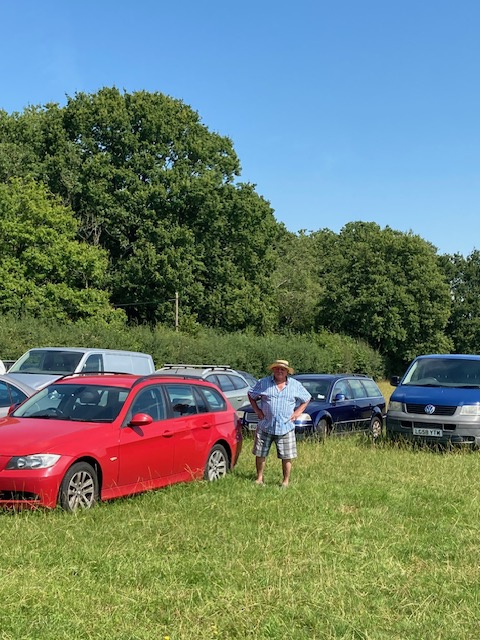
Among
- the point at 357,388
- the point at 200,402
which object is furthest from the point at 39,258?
the point at 200,402

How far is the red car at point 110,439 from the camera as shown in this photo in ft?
23.7

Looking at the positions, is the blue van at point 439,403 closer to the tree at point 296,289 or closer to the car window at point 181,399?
the car window at point 181,399

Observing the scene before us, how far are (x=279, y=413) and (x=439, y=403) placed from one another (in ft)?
15.8

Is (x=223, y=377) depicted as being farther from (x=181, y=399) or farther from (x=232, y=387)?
(x=181, y=399)

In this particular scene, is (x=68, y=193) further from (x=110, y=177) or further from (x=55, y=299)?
(x=55, y=299)

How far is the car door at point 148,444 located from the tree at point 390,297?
53.7 m

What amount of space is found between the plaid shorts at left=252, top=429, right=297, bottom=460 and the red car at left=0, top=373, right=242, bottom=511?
682 millimetres

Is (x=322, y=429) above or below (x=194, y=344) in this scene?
below

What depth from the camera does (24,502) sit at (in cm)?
712

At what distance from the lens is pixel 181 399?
9477 mm

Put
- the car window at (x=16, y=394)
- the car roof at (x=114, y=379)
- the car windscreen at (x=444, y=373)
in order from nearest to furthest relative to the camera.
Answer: the car roof at (x=114, y=379), the car window at (x=16, y=394), the car windscreen at (x=444, y=373)

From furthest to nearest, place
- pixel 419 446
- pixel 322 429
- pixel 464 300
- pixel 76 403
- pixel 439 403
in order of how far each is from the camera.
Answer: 1. pixel 464 300
2. pixel 322 429
3. pixel 419 446
4. pixel 439 403
5. pixel 76 403

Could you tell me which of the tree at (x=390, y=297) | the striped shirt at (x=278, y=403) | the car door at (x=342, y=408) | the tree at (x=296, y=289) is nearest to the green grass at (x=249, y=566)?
the striped shirt at (x=278, y=403)

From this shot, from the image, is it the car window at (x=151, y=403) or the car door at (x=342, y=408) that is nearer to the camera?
the car window at (x=151, y=403)
